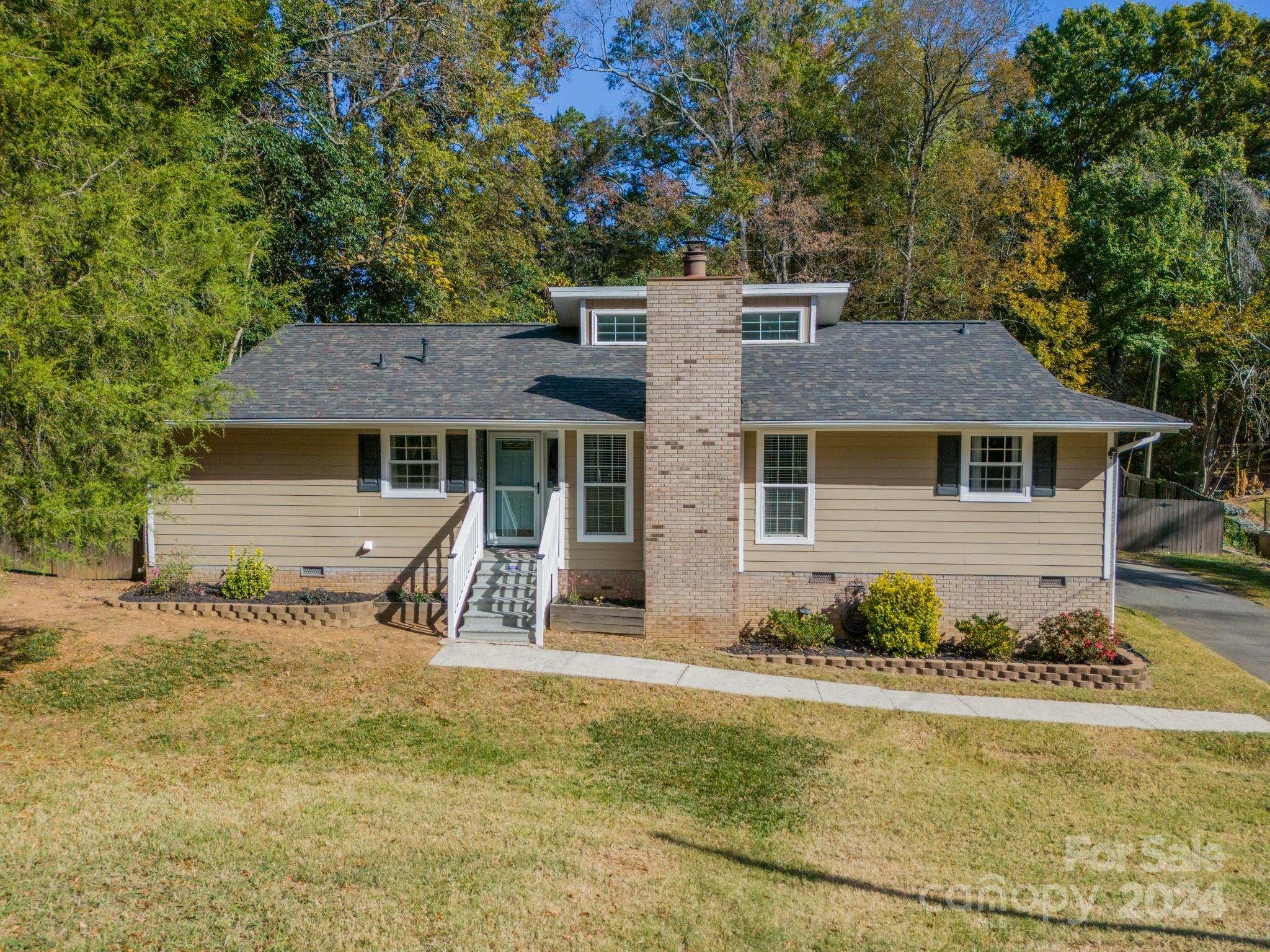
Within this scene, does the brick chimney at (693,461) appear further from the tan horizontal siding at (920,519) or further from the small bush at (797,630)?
the tan horizontal siding at (920,519)

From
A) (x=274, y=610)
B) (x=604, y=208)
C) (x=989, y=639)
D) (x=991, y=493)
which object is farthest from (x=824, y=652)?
(x=604, y=208)

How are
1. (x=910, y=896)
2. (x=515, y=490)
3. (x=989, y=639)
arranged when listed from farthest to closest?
(x=515, y=490) → (x=989, y=639) → (x=910, y=896)

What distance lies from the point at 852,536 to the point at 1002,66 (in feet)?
79.2

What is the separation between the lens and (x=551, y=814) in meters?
6.22

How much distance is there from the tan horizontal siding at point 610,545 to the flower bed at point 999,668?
228 cm

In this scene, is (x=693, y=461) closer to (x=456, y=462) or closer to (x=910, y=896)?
(x=456, y=462)

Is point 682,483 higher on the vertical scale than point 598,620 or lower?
higher

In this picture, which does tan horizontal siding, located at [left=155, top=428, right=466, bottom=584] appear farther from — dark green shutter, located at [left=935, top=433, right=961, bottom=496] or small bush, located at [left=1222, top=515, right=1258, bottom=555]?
small bush, located at [left=1222, top=515, right=1258, bottom=555]

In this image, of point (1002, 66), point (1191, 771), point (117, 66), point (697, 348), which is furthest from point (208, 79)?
point (1002, 66)

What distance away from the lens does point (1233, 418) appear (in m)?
30.8

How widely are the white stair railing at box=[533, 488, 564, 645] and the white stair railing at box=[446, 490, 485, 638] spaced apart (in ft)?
3.29

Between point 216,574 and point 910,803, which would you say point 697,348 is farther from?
point 216,574

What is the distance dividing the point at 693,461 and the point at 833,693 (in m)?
3.69

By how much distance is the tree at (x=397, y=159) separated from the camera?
19547 mm
